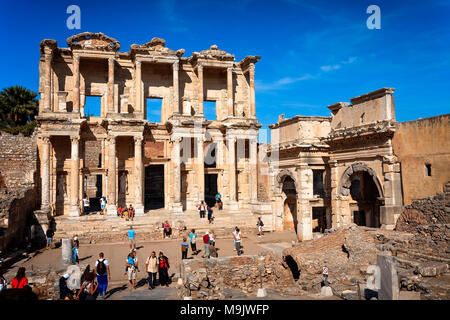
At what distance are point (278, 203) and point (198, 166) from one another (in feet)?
20.8

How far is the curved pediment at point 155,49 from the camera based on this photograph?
83.3 feet

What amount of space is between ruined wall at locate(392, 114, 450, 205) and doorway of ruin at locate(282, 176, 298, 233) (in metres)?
9.27

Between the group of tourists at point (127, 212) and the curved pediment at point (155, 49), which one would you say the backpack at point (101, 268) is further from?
the curved pediment at point (155, 49)

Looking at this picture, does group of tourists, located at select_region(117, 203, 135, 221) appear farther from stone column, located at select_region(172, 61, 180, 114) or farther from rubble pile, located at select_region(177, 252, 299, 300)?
rubble pile, located at select_region(177, 252, 299, 300)

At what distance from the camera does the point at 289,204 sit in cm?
2498

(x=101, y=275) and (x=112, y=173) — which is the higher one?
(x=112, y=173)

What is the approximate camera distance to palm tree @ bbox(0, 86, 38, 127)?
36781 mm

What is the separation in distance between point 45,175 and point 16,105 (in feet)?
62.3

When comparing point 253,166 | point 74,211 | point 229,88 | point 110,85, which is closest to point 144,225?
point 74,211

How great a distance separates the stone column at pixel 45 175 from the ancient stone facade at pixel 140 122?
6 centimetres

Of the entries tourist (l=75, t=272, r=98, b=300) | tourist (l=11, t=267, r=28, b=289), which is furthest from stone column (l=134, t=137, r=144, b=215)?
tourist (l=11, t=267, r=28, b=289)

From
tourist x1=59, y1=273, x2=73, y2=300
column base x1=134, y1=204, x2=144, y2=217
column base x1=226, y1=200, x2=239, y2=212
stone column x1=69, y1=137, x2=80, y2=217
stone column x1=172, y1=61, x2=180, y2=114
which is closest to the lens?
tourist x1=59, y1=273, x2=73, y2=300

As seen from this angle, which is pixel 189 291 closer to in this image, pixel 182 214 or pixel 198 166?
pixel 182 214

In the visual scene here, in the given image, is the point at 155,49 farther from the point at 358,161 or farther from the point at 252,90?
the point at 358,161
